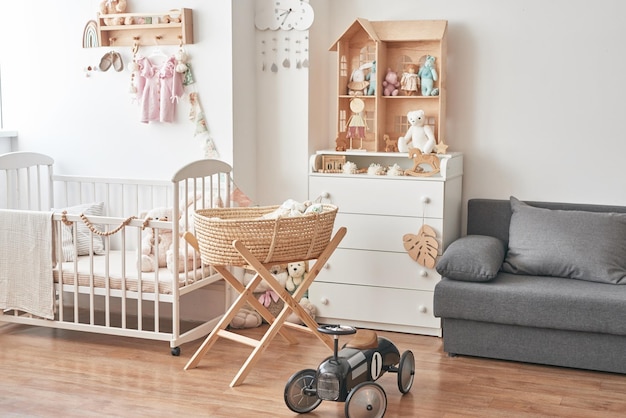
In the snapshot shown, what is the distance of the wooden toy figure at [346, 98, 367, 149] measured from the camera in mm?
4312

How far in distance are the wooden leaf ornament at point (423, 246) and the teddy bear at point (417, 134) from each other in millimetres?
427

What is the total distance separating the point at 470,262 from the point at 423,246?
0.38 meters

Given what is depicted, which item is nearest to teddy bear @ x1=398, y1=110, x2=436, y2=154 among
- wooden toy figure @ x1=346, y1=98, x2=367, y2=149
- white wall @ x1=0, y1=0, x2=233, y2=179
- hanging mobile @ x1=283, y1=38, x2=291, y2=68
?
wooden toy figure @ x1=346, y1=98, x2=367, y2=149

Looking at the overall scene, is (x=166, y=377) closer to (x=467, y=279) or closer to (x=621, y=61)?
(x=467, y=279)

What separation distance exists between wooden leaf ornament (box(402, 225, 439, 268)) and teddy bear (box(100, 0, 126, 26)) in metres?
1.79

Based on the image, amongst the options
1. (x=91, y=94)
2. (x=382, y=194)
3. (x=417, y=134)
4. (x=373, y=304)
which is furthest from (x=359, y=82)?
(x=91, y=94)

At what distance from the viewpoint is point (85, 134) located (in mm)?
4531

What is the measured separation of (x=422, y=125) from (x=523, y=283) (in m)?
0.97

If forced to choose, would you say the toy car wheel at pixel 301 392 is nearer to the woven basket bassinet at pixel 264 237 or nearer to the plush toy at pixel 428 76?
the woven basket bassinet at pixel 264 237

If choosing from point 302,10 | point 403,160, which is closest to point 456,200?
point 403,160

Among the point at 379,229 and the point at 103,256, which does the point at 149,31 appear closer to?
the point at 103,256

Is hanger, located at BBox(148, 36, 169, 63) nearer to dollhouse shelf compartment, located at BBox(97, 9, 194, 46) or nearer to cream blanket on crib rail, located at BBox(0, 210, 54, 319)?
dollhouse shelf compartment, located at BBox(97, 9, 194, 46)

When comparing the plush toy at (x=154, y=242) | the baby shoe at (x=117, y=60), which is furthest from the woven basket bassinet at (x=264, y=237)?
the baby shoe at (x=117, y=60)

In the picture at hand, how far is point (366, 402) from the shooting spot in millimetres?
2986
